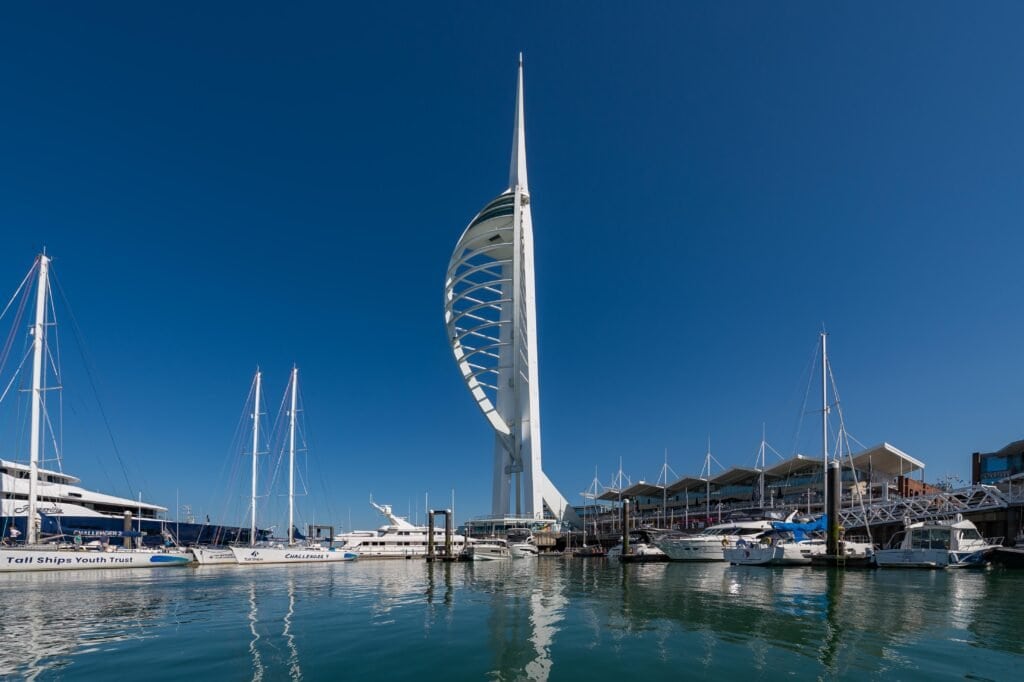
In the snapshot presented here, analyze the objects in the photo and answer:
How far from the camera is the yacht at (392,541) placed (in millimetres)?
70688

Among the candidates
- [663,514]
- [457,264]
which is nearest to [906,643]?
[457,264]

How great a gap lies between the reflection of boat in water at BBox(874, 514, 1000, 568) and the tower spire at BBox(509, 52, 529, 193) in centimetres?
6124

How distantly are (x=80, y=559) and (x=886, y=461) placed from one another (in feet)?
249

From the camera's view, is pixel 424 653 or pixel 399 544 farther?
pixel 399 544

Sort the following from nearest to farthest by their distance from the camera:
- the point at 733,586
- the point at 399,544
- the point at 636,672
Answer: the point at 636,672 < the point at 733,586 < the point at 399,544

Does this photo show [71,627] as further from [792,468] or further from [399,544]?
[792,468]

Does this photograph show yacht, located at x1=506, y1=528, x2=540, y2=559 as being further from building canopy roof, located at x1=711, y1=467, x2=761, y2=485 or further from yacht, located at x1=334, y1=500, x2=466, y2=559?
building canopy roof, located at x1=711, y1=467, x2=761, y2=485

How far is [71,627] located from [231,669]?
809cm

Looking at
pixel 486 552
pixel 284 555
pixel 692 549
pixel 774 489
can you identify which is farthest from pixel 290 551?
pixel 774 489

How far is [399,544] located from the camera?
7362 cm

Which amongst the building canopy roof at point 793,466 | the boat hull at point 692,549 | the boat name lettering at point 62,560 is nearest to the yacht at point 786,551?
the boat hull at point 692,549

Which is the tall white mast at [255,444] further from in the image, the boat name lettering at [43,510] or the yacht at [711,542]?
the yacht at [711,542]

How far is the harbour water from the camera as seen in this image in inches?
455

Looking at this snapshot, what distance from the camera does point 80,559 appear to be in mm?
39812
